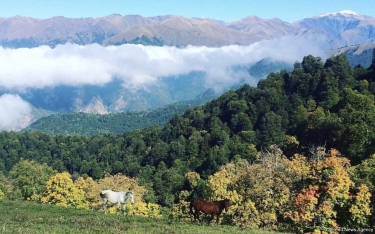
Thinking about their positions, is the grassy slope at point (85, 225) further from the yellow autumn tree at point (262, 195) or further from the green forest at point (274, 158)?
the yellow autumn tree at point (262, 195)

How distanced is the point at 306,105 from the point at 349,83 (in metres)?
17.3

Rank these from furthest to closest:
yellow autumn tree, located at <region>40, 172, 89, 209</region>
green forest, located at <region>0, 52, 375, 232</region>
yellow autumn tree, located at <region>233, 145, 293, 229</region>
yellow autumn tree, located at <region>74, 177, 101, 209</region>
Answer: yellow autumn tree, located at <region>74, 177, 101, 209</region> → yellow autumn tree, located at <region>40, 172, 89, 209</region> → yellow autumn tree, located at <region>233, 145, 293, 229</region> → green forest, located at <region>0, 52, 375, 232</region>

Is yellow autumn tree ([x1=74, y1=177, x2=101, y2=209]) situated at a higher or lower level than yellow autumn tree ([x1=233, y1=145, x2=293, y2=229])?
lower

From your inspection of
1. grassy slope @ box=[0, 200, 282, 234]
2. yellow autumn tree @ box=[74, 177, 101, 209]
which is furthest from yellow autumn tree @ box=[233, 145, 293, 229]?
yellow autumn tree @ box=[74, 177, 101, 209]

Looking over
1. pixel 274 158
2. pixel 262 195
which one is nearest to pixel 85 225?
pixel 262 195

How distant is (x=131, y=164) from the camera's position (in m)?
168

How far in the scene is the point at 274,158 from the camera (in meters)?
66.0

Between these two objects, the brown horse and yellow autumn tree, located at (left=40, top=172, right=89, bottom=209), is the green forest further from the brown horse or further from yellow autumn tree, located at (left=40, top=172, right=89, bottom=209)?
the brown horse

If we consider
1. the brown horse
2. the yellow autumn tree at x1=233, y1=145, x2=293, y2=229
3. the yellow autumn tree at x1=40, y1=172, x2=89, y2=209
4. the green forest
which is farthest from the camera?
the yellow autumn tree at x1=40, y1=172, x2=89, y2=209

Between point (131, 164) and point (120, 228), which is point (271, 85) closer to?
point (131, 164)

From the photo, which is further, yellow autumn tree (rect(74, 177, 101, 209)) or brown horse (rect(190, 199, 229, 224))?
yellow autumn tree (rect(74, 177, 101, 209))

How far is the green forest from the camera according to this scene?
4156 cm

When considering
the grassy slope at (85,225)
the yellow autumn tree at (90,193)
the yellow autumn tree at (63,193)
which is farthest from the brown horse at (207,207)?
the yellow autumn tree at (90,193)

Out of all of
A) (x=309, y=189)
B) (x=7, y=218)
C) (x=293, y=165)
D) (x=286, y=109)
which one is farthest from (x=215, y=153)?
(x=7, y=218)
